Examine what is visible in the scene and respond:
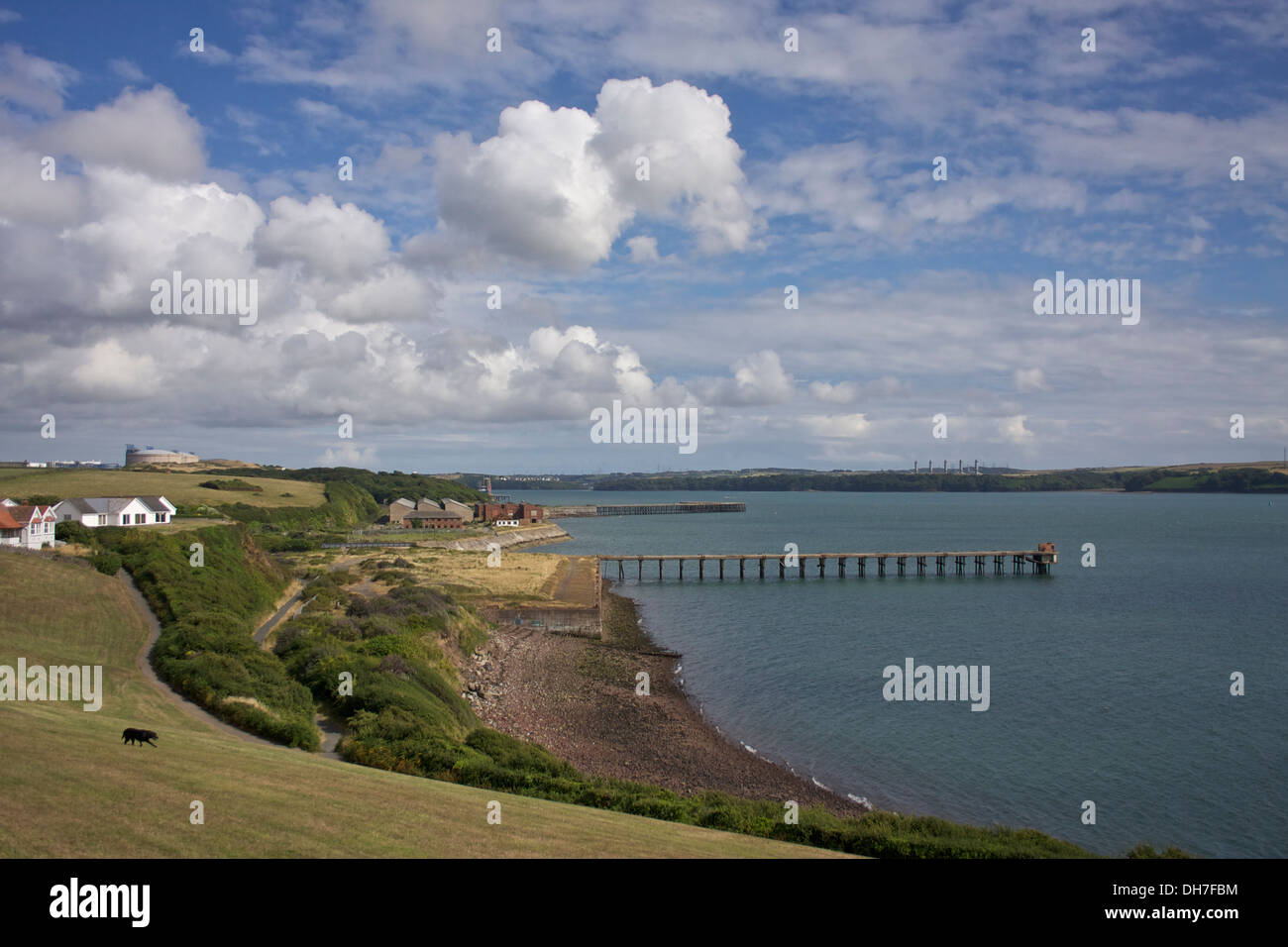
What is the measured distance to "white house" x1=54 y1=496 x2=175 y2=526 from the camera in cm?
5241

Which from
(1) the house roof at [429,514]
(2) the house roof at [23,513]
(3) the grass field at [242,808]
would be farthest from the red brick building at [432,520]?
(3) the grass field at [242,808]

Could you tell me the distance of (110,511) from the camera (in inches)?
2149

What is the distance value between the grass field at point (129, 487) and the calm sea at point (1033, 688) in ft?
169

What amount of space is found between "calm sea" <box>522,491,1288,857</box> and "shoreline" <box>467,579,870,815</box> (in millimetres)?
1669

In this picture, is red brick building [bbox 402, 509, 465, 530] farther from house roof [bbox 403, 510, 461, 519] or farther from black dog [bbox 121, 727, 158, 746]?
black dog [bbox 121, 727, 158, 746]

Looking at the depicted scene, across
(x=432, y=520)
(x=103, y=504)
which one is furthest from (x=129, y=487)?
(x=432, y=520)

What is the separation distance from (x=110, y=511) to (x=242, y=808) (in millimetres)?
51656

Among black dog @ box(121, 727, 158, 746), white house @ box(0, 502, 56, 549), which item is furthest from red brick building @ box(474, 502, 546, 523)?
black dog @ box(121, 727, 158, 746)

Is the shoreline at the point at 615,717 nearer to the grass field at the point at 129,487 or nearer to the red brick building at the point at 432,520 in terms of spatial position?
the grass field at the point at 129,487

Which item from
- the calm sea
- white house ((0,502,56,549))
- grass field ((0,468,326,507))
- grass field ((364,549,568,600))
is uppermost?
grass field ((0,468,326,507))

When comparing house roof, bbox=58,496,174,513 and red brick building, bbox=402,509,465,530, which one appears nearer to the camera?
house roof, bbox=58,496,174,513

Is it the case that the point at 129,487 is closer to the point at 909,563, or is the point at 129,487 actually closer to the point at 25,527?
the point at 25,527
